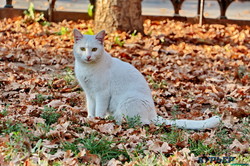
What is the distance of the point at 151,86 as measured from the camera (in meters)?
6.08

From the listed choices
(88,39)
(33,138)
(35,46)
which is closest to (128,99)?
(88,39)

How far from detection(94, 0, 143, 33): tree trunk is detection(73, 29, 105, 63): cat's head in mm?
3766

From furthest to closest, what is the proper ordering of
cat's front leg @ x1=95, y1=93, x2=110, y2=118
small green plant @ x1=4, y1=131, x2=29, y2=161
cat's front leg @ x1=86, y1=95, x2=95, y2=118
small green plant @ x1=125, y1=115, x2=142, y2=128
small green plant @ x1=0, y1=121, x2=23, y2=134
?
cat's front leg @ x1=86, y1=95, x2=95, y2=118 < cat's front leg @ x1=95, y1=93, x2=110, y2=118 < small green plant @ x1=125, y1=115, x2=142, y2=128 < small green plant @ x1=0, y1=121, x2=23, y2=134 < small green plant @ x1=4, y1=131, x2=29, y2=161

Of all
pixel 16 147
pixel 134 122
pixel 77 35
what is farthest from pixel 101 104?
pixel 16 147

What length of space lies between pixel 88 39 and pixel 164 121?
1214 millimetres

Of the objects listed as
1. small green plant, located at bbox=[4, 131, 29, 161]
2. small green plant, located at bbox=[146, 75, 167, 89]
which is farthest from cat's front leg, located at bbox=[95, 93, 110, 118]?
small green plant, located at bbox=[146, 75, 167, 89]

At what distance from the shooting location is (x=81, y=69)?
177 inches

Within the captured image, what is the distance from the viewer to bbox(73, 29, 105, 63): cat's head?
4.34 metres

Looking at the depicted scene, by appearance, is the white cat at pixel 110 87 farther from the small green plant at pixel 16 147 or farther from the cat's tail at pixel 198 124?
the small green plant at pixel 16 147

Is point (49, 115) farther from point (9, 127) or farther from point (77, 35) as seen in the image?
point (77, 35)

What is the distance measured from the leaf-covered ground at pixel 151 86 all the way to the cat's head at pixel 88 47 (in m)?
0.66

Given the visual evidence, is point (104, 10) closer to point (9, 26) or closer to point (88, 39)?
point (9, 26)

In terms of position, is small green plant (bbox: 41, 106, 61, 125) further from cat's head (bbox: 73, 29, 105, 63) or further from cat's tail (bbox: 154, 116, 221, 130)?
cat's tail (bbox: 154, 116, 221, 130)

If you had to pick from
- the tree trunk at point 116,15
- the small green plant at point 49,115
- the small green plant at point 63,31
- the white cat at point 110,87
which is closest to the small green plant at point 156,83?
the white cat at point 110,87
